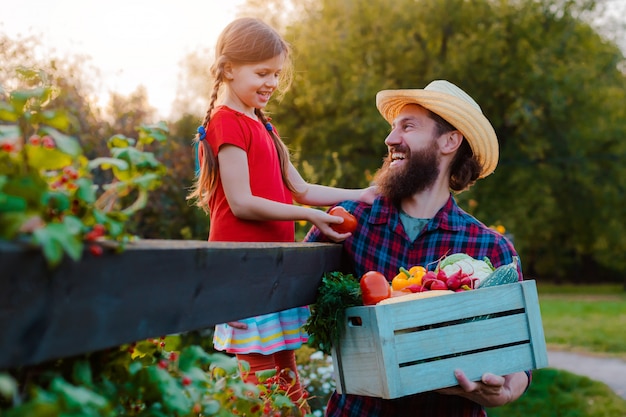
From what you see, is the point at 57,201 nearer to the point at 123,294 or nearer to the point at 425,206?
the point at 123,294

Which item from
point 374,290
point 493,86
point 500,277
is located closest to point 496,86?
point 493,86

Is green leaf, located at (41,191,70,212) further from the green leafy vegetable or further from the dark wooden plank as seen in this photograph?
the green leafy vegetable

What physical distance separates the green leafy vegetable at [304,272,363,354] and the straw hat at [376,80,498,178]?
3.25 ft

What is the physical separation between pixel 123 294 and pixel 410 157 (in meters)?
1.92

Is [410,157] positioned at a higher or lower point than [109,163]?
higher

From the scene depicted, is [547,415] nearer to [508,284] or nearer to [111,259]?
[508,284]

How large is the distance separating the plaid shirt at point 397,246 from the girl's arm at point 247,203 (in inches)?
7.0

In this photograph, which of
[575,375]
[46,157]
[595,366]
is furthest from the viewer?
[595,366]

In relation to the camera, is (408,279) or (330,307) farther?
(408,279)

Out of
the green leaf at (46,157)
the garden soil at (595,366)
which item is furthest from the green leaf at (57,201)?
the garden soil at (595,366)

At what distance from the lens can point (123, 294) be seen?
1.25 meters

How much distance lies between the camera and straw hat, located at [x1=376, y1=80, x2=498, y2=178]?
2963mm

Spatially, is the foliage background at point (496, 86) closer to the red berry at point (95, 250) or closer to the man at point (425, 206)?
→ the man at point (425, 206)

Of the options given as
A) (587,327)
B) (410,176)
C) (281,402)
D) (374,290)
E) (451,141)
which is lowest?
(587,327)
